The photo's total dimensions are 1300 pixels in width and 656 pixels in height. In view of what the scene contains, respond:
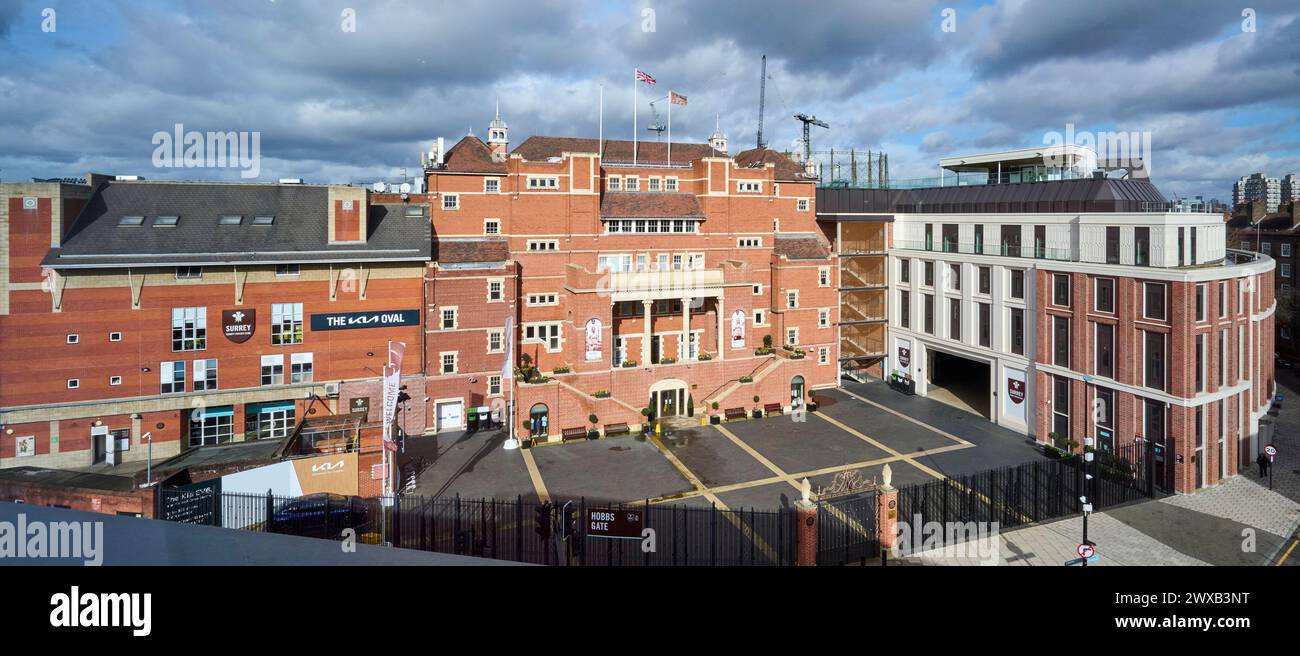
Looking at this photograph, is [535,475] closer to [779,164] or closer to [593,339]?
[593,339]

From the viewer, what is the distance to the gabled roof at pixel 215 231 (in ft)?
118

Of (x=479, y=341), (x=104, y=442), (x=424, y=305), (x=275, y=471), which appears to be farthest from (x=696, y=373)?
(x=104, y=442)

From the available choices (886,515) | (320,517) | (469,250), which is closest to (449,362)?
(469,250)

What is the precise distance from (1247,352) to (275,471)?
47154 millimetres

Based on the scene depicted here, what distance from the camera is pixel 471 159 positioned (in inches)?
1757

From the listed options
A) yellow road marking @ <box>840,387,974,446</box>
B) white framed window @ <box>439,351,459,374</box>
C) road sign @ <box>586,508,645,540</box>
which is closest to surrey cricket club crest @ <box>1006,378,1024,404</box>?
yellow road marking @ <box>840,387,974,446</box>

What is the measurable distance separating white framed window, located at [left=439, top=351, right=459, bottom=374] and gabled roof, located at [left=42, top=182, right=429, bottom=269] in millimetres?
6194

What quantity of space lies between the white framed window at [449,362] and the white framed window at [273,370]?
8.85 m

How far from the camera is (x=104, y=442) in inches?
1423

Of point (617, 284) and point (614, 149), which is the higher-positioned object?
point (614, 149)

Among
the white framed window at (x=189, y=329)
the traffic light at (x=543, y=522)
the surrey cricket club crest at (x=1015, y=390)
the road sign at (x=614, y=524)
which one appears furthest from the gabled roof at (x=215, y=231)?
the surrey cricket club crest at (x=1015, y=390)

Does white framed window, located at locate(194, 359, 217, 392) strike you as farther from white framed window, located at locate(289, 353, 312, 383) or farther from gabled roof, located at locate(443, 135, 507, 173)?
gabled roof, located at locate(443, 135, 507, 173)

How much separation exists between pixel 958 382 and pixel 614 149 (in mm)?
32593
